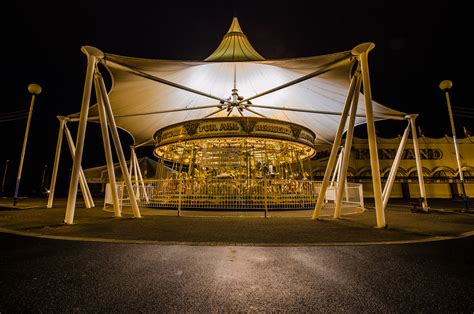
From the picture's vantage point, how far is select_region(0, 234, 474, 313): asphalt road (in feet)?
5.80

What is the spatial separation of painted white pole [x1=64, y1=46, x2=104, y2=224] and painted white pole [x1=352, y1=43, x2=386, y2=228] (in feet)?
25.8

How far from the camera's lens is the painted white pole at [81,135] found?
5.83 m

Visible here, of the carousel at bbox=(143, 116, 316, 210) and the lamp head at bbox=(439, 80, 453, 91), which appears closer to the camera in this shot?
the carousel at bbox=(143, 116, 316, 210)

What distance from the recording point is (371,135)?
19.0ft

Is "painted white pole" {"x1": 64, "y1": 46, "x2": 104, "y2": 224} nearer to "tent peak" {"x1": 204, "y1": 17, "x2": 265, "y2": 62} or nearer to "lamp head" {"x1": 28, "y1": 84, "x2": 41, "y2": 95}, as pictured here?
"tent peak" {"x1": 204, "y1": 17, "x2": 265, "y2": 62}

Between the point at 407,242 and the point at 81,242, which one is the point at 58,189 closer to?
the point at 81,242

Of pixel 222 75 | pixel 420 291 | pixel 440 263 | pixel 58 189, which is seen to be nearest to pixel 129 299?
pixel 420 291

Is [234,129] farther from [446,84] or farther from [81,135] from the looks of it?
[446,84]

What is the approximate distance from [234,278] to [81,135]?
20.1 ft

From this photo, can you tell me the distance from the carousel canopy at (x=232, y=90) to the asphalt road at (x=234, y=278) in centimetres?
699

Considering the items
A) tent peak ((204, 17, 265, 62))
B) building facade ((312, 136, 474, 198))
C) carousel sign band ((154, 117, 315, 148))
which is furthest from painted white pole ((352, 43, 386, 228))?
building facade ((312, 136, 474, 198))

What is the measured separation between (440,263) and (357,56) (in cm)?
579

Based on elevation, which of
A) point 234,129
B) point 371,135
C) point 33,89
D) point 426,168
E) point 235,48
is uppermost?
point 235,48

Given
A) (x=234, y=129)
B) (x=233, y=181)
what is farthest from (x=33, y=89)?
(x=233, y=181)
